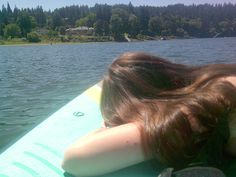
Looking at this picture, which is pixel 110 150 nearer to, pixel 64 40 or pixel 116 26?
pixel 64 40

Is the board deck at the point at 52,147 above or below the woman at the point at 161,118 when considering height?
below

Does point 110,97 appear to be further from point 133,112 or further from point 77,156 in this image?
point 77,156

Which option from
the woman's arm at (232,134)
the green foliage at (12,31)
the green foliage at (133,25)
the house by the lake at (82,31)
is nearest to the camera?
the woman's arm at (232,134)

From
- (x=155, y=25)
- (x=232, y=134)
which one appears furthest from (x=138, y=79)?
(x=155, y=25)

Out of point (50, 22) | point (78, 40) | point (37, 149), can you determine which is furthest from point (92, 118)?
point (50, 22)

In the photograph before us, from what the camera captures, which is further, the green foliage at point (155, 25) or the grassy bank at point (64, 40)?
the green foliage at point (155, 25)

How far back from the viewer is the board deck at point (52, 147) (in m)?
2.58

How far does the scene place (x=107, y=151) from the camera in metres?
2.08

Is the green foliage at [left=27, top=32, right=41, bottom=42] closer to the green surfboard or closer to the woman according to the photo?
the green surfboard

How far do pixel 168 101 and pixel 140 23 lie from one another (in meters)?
126

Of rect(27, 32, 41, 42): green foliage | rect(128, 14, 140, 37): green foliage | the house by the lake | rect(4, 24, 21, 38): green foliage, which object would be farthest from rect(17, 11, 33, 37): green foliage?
rect(128, 14, 140, 37): green foliage

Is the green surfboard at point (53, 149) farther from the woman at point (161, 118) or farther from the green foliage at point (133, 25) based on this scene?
the green foliage at point (133, 25)

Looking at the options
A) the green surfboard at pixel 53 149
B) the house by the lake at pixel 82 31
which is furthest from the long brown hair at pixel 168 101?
the house by the lake at pixel 82 31

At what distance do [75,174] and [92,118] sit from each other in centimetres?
161
